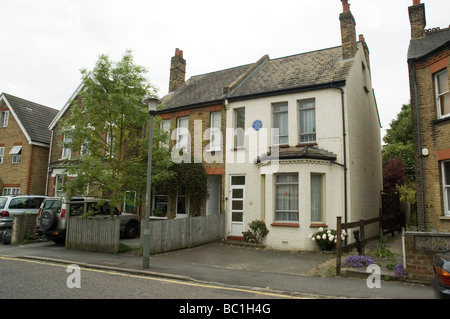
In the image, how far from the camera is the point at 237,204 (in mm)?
15766

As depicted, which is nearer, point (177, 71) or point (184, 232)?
point (184, 232)

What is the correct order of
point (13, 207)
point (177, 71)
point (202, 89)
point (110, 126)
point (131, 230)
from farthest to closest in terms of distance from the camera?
point (177, 71)
point (202, 89)
point (131, 230)
point (13, 207)
point (110, 126)

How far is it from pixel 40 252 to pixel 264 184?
960 centimetres

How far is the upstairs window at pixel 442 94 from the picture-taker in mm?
11430

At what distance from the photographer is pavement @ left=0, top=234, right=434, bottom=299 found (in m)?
7.29

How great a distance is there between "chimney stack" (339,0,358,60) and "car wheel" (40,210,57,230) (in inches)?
596

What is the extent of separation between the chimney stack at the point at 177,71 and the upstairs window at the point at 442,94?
15577 millimetres

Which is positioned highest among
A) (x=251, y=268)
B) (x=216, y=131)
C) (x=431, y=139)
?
(x=216, y=131)

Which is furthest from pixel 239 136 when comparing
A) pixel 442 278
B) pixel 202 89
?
pixel 442 278

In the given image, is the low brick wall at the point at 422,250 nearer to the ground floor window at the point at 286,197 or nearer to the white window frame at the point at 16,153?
the ground floor window at the point at 286,197

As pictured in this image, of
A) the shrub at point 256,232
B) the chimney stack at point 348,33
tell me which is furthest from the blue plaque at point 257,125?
the chimney stack at point 348,33

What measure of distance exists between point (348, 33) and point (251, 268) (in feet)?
39.6

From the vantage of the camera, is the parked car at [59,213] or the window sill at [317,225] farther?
the parked car at [59,213]

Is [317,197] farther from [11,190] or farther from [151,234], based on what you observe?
[11,190]
